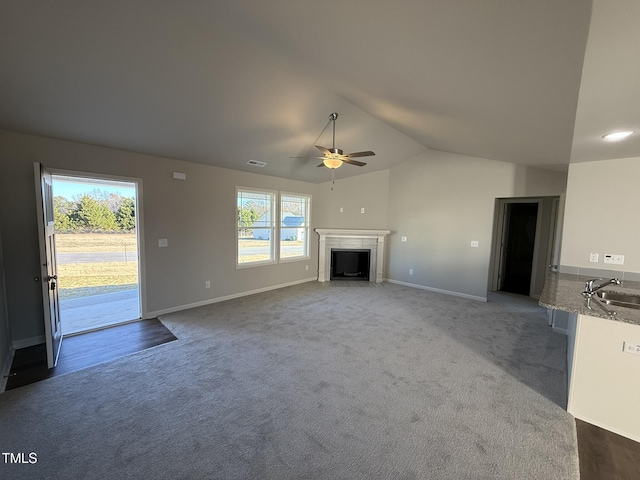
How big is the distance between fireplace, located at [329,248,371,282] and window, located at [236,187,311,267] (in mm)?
861

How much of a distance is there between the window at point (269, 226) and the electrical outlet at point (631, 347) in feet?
16.6

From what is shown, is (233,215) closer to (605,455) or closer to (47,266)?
(47,266)

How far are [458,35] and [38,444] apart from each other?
3782mm

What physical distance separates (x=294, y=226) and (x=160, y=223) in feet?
9.70

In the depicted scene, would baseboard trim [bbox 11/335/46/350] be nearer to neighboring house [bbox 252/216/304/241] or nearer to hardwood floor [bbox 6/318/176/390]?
hardwood floor [bbox 6/318/176/390]

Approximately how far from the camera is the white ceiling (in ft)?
4.67

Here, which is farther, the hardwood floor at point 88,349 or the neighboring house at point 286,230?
the neighboring house at point 286,230

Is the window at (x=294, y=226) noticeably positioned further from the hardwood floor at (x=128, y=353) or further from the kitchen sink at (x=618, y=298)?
the kitchen sink at (x=618, y=298)

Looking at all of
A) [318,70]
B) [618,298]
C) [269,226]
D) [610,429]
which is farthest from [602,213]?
[269,226]

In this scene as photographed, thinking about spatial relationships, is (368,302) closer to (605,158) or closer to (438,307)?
(438,307)

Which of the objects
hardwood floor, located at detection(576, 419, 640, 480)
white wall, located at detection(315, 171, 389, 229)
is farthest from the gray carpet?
white wall, located at detection(315, 171, 389, 229)

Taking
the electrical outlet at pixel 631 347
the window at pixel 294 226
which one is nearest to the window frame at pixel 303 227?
the window at pixel 294 226

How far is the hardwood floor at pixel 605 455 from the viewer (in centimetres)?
169

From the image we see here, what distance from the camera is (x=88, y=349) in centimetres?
309
